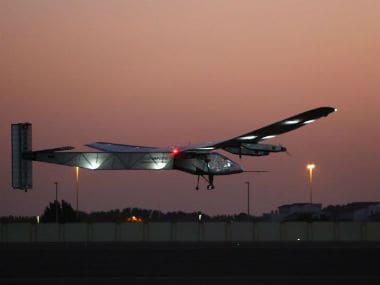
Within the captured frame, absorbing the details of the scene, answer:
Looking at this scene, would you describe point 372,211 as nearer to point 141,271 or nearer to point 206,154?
point 206,154

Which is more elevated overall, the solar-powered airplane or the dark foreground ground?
the solar-powered airplane

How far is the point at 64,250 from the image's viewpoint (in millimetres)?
51625

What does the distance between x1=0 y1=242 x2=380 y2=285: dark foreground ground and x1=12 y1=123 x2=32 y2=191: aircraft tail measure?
61.8 feet

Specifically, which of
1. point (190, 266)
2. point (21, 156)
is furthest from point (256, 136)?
point (190, 266)

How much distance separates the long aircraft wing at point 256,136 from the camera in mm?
57656

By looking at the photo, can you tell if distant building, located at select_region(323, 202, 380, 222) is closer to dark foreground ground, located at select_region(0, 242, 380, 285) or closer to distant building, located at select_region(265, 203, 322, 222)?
distant building, located at select_region(265, 203, 322, 222)

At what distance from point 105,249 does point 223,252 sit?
769 cm

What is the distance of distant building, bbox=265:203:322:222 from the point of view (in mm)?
96500

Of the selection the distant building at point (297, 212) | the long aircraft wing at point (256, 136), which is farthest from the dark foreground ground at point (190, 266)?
the distant building at point (297, 212)

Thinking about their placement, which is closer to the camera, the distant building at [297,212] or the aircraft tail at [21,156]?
the aircraft tail at [21,156]

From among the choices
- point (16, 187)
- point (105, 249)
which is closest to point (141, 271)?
point (105, 249)

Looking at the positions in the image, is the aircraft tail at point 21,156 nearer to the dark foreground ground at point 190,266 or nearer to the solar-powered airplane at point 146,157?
the solar-powered airplane at point 146,157

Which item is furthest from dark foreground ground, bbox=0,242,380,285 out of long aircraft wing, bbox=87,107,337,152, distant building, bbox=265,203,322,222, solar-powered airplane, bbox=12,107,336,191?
distant building, bbox=265,203,322,222

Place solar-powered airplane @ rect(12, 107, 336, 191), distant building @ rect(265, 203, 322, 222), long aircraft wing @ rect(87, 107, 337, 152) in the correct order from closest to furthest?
1. long aircraft wing @ rect(87, 107, 337, 152)
2. solar-powered airplane @ rect(12, 107, 336, 191)
3. distant building @ rect(265, 203, 322, 222)
